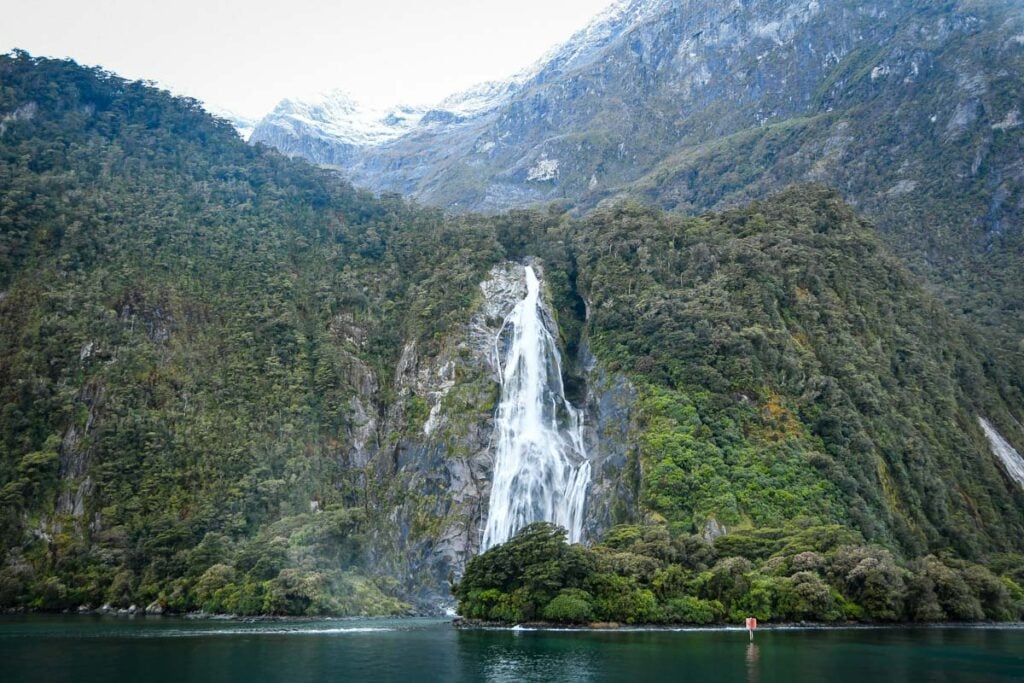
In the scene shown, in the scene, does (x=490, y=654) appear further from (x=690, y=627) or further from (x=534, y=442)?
(x=534, y=442)

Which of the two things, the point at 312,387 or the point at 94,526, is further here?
the point at 312,387

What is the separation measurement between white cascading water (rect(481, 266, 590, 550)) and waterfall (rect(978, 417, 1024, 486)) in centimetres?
A: 4165

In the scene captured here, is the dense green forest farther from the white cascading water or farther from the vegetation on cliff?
the white cascading water

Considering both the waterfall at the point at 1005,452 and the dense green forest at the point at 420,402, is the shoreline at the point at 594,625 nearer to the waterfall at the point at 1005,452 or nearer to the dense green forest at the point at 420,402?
the dense green forest at the point at 420,402

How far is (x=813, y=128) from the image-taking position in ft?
478

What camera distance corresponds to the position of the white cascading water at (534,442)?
236 ft

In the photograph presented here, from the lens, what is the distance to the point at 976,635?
154 ft

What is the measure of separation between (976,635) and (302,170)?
3942 inches

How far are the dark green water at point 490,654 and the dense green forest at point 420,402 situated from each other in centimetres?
625

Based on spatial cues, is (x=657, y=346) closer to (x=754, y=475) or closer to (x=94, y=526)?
(x=754, y=475)

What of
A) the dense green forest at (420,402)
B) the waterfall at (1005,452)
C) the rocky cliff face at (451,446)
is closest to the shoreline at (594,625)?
the dense green forest at (420,402)

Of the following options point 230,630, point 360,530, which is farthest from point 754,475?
point 230,630

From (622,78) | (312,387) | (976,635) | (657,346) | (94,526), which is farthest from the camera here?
(622,78)

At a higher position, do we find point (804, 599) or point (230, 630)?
point (804, 599)
